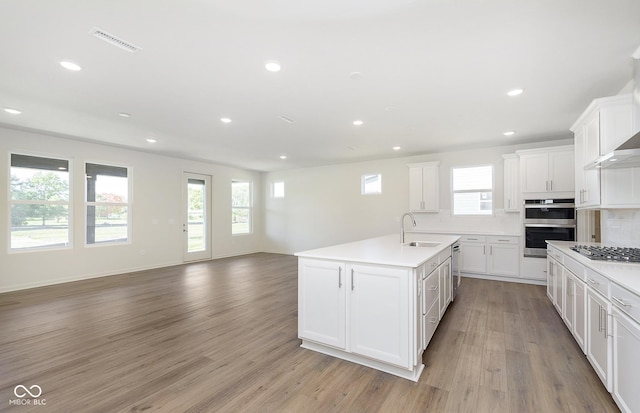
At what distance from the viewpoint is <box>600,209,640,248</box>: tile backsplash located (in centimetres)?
305

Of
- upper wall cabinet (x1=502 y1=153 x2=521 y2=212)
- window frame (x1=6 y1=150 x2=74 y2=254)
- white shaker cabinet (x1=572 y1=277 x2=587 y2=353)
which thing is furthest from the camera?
upper wall cabinet (x1=502 y1=153 x2=521 y2=212)

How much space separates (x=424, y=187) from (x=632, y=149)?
4.13m

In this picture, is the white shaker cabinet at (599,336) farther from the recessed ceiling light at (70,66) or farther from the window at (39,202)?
the window at (39,202)

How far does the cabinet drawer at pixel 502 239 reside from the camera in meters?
5.32

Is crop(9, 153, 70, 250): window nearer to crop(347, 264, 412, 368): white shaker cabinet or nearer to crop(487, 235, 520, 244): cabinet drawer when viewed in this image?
crop(347, 264, 412, 368): white shaker cabinet

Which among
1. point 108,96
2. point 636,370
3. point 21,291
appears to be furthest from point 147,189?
point 636,370

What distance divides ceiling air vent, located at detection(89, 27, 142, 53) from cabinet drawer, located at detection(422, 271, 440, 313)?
3.14 m

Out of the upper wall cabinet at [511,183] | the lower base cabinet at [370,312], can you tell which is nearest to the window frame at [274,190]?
the upper wall cabinet at [511,183]

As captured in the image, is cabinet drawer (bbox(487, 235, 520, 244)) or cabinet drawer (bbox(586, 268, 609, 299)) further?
cabinet drawer (bbox(487, 235, 520, 244))

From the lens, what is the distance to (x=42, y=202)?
5.16m

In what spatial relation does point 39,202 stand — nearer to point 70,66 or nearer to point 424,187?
point 70,66

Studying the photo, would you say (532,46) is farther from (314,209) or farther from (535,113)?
(314,209)

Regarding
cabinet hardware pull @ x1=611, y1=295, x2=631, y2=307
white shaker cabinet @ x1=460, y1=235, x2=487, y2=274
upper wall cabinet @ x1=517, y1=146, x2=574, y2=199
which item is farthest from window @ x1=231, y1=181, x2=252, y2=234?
cabinet hardware pull @ x1=611, y1=295, x2=631, y2=307

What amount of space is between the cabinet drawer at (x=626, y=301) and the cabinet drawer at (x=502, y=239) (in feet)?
12.4
